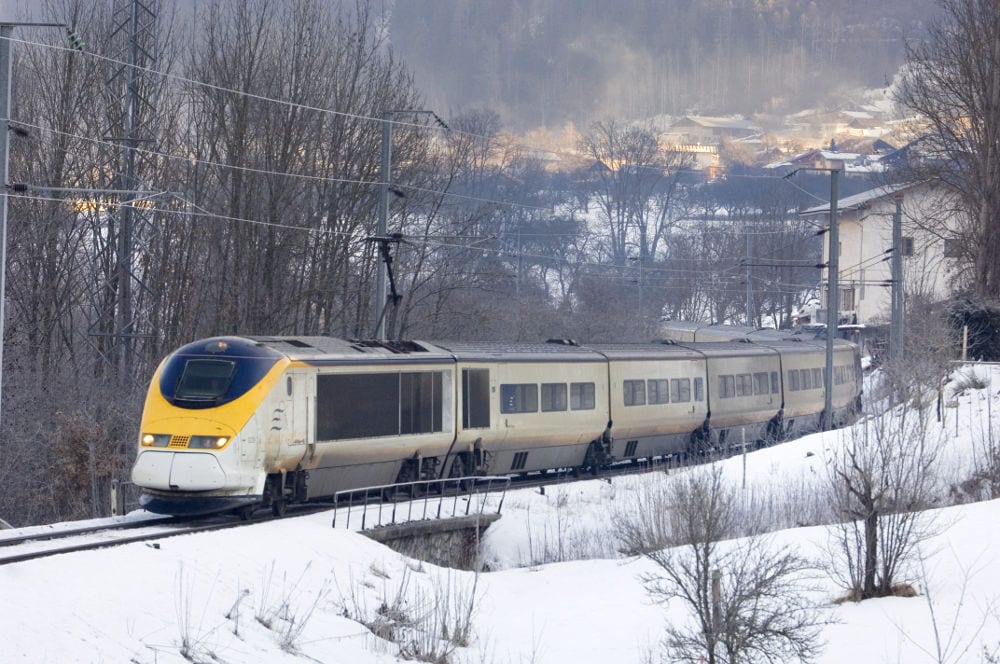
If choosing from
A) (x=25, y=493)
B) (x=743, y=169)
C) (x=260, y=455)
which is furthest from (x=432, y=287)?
(x=743, y=169)

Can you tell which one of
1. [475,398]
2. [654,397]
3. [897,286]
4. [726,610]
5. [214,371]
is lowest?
[726,610]

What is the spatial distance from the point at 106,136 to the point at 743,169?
125662 millimetres

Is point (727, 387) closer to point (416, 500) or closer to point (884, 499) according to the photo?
point (416, 500)

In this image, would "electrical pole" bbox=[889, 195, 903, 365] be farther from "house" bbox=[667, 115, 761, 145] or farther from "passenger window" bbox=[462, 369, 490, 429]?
"house" bbox=[667, 115, 761, 145]

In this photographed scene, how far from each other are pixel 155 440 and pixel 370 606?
5.07 meters

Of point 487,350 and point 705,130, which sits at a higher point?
point 705,130

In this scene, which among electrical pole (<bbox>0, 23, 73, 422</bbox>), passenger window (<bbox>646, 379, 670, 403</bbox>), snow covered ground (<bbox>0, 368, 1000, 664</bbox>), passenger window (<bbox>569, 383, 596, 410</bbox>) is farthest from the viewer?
passenger window (<bbox>646, 379, 670, 403</bbox>)

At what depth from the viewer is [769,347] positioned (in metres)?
40.3

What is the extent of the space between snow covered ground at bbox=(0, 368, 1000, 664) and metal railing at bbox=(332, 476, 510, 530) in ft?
3.37

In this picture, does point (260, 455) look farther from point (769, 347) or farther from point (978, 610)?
point (769, 347)

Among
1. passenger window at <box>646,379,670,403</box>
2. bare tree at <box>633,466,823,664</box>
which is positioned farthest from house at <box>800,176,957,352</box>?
bare tree at <box>633,466,823,664</box>

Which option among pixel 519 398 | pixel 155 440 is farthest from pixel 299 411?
pixel 519 398

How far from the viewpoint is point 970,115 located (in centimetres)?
4512

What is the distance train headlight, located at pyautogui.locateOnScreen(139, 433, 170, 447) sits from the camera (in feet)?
65.3
